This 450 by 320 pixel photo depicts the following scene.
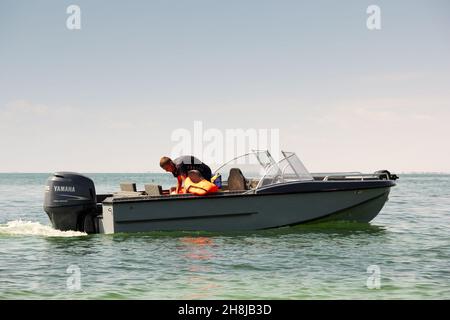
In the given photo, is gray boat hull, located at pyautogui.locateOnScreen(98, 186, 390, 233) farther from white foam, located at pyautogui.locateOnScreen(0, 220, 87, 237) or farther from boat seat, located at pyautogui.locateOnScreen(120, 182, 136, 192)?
boat seat, located at pyautogui.locateOnScreen(120, 182, 136, 192)

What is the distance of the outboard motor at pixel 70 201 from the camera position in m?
12.1

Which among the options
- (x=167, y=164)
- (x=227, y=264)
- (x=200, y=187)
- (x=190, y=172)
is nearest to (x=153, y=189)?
(x=167, y=164)

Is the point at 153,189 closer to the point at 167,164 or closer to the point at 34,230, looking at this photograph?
the point at 167,164

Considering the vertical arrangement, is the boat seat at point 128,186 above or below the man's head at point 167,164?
below

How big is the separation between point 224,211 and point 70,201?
311 cm

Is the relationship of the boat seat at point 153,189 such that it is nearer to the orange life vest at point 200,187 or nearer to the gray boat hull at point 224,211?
the gray boat hull at point 224,211

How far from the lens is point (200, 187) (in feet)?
40.8

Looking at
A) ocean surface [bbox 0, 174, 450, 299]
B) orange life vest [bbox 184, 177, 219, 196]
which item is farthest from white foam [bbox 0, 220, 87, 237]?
orange life vest [bbox 184, 177, 219, 196]

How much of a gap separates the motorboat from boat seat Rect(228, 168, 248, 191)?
22 millimetres

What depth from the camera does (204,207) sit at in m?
12.6

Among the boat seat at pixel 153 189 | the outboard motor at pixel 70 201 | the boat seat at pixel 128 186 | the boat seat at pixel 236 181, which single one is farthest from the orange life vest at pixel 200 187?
the outboard motor at pixel 70 201

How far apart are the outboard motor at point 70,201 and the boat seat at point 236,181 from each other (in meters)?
2.99

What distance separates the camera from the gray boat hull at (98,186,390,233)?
40.5 ft
